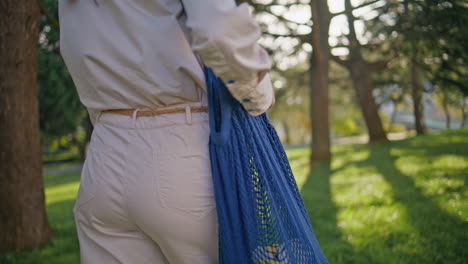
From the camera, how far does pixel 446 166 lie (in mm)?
6469

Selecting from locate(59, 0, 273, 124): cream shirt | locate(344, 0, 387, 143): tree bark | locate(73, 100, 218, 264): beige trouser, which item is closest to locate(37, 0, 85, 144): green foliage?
locate(59, 0, 273, 124): cream shirt

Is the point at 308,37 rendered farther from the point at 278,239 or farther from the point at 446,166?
the point at 278,239

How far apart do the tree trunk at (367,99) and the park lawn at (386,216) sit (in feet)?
17.8

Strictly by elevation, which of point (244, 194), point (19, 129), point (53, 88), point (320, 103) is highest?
point (53, 88)

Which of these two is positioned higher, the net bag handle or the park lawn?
the net bag handle

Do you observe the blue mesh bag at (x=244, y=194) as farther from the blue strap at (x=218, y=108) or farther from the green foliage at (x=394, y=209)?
the green foliage at (x=394, y=209)

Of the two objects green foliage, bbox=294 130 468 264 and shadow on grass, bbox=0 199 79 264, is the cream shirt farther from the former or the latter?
shadow on grass, bbox=0 199 79 264

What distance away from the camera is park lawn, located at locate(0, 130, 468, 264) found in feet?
10.8

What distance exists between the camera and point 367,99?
1331 cm

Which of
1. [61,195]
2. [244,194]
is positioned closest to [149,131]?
[244,194]

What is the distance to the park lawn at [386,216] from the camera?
330cm

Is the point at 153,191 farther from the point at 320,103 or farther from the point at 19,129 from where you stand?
the point at 320,103

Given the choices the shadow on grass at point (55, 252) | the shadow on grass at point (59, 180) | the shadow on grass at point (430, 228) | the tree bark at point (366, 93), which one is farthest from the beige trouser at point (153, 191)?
the shadow on grass at point (59, 180)

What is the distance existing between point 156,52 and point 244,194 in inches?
19.3
